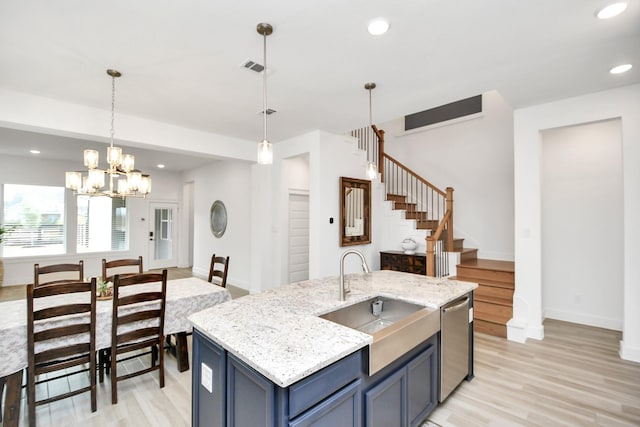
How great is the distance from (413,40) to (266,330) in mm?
2405

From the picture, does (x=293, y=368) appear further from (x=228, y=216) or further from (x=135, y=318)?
(x=228, y=216)

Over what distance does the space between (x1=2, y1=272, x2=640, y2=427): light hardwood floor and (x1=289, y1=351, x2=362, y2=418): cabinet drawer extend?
125 cm

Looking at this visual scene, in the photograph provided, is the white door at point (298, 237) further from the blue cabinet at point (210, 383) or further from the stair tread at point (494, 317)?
the blue cabinet at point (210, 383)

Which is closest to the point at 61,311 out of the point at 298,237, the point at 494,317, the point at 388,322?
the point at 388,322

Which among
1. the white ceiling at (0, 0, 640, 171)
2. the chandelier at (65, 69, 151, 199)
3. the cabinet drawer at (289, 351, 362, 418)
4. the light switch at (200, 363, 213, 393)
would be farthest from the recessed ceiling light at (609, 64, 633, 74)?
the chandelier at (65, 69, 151, 199)

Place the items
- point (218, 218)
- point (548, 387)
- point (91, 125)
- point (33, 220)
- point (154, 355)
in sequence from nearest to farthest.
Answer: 1. point (548, 387)
2. point (154, 355)
3. point (91, 125)
4. point (33, 220)
5. point (218, 218)

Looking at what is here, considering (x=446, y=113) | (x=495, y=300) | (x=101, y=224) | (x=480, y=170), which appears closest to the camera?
(x=495, y=300)

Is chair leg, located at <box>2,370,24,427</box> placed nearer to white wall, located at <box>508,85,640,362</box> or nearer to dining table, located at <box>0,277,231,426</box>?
dining table, located at <box>0,277,231,426</box>

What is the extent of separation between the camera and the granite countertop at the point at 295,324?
1.28 meters

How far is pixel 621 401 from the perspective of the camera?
7.90ft

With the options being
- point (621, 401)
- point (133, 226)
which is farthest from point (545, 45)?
point (133, 226)

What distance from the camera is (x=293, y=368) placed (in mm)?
1208

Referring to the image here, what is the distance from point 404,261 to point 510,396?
9.09 feet

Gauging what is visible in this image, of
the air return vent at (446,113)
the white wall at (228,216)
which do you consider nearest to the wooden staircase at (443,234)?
the air return vent at (446,113)
